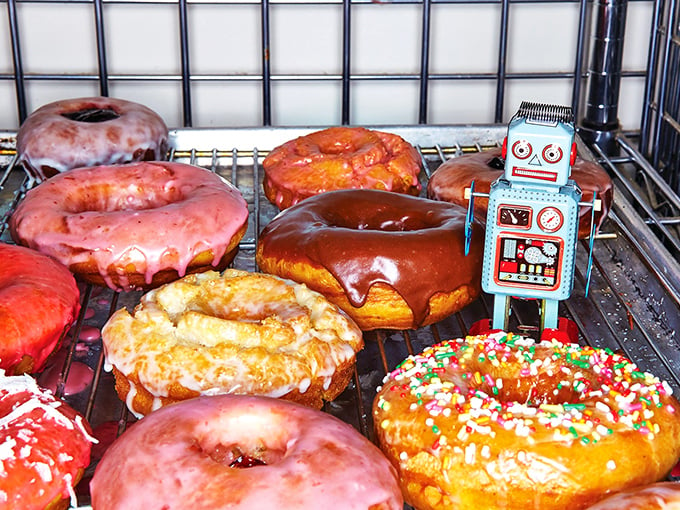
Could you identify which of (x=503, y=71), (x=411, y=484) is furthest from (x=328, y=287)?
(x=503, y=71)

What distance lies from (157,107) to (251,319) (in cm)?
205

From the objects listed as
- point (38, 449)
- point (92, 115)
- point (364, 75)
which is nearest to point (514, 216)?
point (38, 449)

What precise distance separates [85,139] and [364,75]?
138 centimetres

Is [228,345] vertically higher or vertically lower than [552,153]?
lower

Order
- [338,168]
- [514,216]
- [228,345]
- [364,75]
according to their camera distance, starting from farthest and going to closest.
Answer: [364,75]
[338,168]
[514,216]
[228,345]

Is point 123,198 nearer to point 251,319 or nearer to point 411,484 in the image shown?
point 251,319

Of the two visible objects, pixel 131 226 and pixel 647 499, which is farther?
pixel 131 226

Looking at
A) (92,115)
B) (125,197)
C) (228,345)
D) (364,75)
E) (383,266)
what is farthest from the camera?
(364,75)

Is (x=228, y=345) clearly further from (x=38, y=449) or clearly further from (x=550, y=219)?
(x=550, y=219)

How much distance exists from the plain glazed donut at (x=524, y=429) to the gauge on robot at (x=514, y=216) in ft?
1.03

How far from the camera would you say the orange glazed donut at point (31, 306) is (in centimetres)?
217

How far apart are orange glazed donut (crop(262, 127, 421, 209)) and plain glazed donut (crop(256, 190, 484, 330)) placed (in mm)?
470

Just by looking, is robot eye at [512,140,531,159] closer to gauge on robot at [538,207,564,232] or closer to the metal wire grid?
gauge on robot at [538,207,564,232]

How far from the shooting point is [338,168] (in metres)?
3.12
